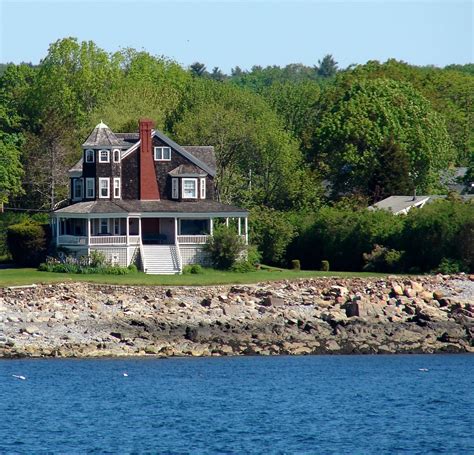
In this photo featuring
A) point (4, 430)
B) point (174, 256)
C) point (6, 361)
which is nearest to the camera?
point (4, 430)

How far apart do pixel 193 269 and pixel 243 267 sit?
7.96 ft

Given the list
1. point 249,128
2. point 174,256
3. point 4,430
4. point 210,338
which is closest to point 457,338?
point 210,338

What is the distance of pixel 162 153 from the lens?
7456 cm

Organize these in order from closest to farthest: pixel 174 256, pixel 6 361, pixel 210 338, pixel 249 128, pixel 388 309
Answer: pixel 6 361
pixel 210 338
pixel 388 309
pixel 174 256
pixel 249 128

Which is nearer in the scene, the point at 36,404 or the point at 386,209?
the point at 36,404

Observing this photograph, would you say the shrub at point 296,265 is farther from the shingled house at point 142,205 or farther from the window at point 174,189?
the window at point 174,189

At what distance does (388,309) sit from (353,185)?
92.7ft

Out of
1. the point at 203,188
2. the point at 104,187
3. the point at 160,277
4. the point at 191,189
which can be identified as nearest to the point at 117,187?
the point at 104,187

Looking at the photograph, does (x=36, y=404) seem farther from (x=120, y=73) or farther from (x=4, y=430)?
(x=120, y=73)

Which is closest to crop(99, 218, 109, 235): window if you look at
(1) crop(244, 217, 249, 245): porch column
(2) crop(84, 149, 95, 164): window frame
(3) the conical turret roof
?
(2) crop(84, 149, 95, 164): window frame

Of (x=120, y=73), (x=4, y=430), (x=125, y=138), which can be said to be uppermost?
(x=120, y=73)

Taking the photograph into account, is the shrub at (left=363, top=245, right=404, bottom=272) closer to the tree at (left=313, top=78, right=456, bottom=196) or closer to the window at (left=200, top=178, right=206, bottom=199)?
the window at (left=200, top=178, right=206, bottom=199)

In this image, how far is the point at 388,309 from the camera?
61.2 metres

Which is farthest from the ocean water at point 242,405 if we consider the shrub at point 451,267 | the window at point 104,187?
the window at point 104,187
